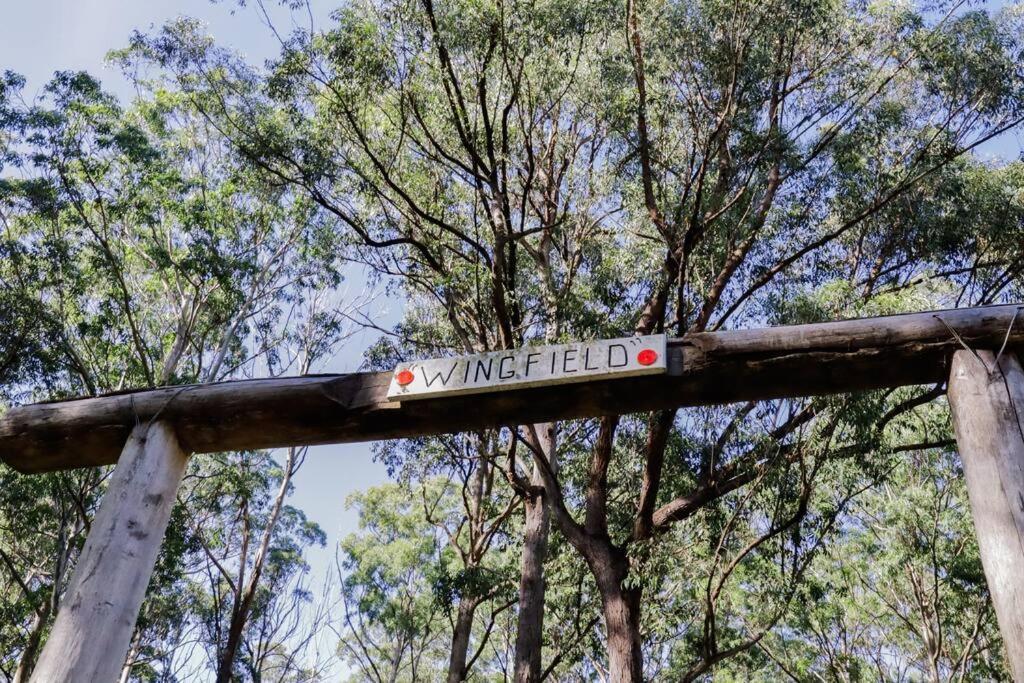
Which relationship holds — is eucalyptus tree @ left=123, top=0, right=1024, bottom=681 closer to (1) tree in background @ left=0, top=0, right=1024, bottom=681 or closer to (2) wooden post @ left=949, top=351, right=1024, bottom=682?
(1) tree in background @ left=0, top=0, right=1024, bottom=681

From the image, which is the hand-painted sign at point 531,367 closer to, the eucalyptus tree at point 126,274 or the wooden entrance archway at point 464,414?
the wooden entrance archway at point 464,414

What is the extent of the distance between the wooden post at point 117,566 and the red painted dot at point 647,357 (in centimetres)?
209

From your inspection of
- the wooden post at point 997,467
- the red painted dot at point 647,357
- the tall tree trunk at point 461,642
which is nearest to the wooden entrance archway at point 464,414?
the wooden post at point 997,467

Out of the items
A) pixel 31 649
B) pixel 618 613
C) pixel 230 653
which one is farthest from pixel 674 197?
pixel 31 649

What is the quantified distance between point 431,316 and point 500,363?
6.85 meters

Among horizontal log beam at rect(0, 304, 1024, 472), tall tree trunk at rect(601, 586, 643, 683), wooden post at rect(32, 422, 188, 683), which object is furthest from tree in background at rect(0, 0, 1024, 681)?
wooden post at rect(32, 422, 188, 683)

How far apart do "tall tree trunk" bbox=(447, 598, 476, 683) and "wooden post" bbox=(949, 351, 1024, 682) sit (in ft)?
22.3

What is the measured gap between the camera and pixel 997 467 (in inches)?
108

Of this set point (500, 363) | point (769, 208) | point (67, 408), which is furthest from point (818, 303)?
point (67, 408)

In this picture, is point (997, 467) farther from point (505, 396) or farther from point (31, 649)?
point (31, 649)

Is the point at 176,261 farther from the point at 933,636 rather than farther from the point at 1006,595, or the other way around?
the point at 933,636

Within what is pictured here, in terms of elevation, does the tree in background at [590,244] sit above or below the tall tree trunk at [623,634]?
above

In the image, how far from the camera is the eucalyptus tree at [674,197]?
6449mm

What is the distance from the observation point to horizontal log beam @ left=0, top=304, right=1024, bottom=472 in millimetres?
3092
